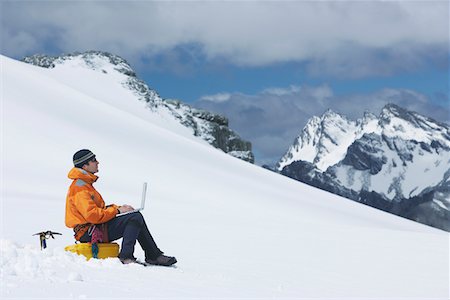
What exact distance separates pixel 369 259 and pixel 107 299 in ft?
26.2

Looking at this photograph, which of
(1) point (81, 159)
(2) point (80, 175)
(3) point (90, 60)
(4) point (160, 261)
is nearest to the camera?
(2) point (80, 175)

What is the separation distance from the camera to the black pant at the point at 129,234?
27.7 feet

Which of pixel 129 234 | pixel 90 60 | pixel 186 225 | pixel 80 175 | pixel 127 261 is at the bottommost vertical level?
pixel 127 261

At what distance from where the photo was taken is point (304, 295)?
8008 millimetres

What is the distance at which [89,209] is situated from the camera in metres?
8.24

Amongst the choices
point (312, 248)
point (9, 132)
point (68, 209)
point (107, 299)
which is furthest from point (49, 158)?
point (107, 299)

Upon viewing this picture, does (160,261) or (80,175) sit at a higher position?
(80,175)

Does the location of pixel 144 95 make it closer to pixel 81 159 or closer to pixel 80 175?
pixel 81 159

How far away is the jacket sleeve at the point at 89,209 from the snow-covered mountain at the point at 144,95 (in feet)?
238

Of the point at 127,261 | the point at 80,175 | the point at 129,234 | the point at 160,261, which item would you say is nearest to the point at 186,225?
the point at 160,261

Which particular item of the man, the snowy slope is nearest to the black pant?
the man

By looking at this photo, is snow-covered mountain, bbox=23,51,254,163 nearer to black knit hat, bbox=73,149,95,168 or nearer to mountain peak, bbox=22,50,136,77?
mountain peak, bbox=22,50,136,77

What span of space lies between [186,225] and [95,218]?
26.0 ft

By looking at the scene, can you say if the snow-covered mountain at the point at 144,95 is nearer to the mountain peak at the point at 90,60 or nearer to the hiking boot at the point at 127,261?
the mountain peak at the point at 90,60
